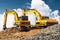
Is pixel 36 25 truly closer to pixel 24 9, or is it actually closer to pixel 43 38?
pixel 24 9

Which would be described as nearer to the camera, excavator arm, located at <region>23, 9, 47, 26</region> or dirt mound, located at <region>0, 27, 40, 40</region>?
dirt mound, located at <region>0, 27, 40, 40</region>

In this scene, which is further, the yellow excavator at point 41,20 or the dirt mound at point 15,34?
the yellow excavator at point 41,20

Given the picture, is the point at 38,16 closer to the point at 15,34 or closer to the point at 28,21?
the point at 28,21

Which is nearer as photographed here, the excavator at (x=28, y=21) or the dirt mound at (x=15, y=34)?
the dirt mound at (x=15, y=34)

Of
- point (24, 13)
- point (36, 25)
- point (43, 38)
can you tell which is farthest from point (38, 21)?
point (43, 38)

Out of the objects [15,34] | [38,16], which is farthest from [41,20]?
[15,34]

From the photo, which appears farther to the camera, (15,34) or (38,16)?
(38,16)

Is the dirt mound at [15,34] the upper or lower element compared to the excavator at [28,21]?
lower

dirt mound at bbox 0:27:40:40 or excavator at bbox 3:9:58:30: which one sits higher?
excavator at bbox 3:9:58:30

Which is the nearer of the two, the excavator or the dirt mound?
the dirt mound

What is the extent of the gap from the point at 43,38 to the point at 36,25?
81.9 feet

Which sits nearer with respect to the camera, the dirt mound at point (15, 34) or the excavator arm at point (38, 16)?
the dirt mound at point (15, 34)

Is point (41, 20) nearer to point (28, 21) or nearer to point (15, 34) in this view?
point (28, 21)

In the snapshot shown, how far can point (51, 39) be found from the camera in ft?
64.0
